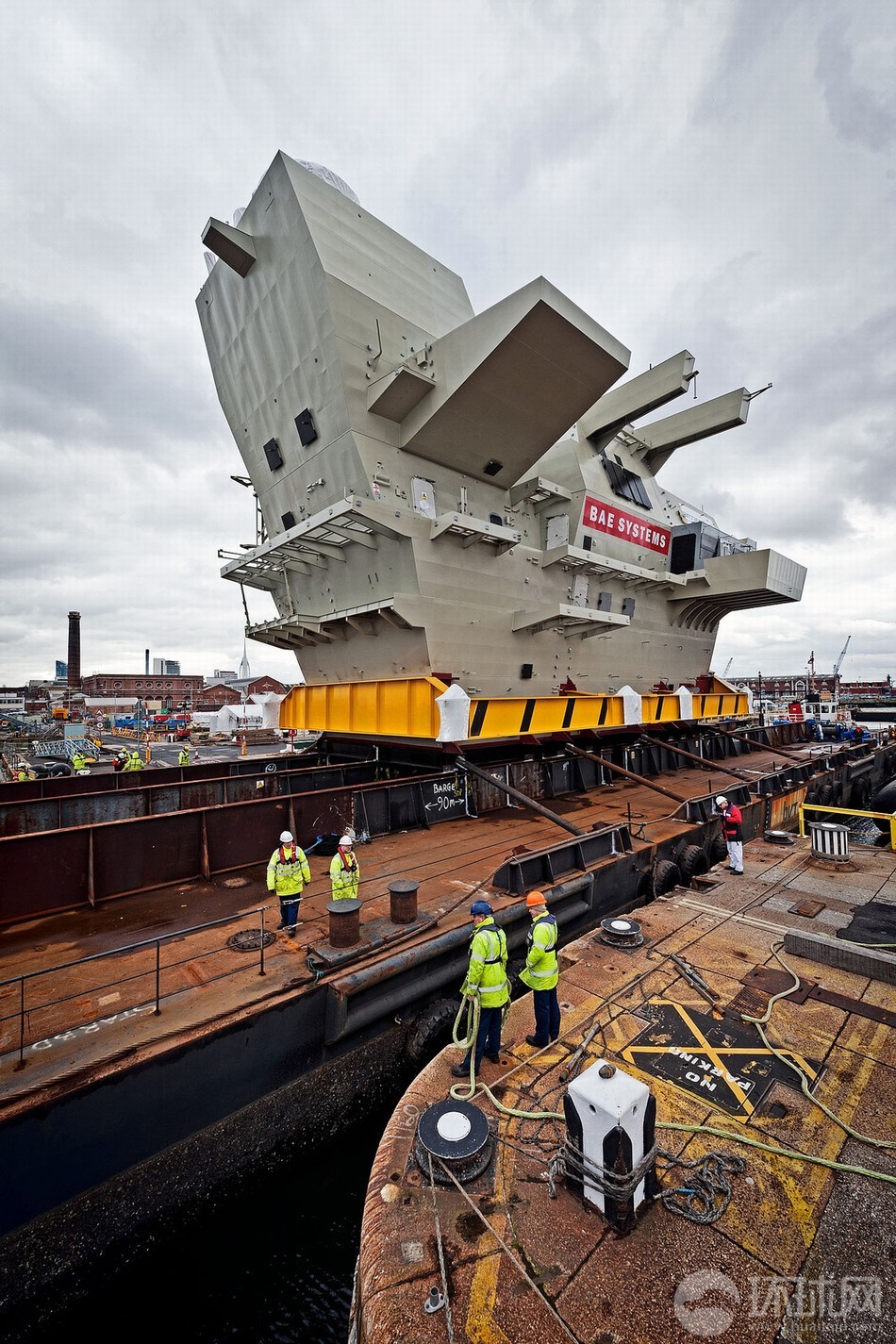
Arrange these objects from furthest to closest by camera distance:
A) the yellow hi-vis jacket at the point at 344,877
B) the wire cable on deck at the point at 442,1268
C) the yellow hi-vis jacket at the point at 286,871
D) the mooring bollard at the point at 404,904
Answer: the yellow hi-vis jacket at the point at 344,877 → the mooring bollard at the point at 404,904 → the yellow hi-vis jacket at the point at 286,871 → the wire cable on deck at the point at 442,1268

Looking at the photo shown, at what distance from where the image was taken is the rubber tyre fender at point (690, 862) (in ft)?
32.3

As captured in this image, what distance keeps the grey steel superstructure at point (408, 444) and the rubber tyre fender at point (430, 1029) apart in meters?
6.53

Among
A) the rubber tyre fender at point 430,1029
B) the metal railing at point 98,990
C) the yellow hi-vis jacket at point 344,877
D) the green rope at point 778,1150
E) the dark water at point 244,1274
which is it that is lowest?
the dark water at point 244,1274

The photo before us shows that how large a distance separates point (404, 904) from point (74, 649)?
92.9 metres

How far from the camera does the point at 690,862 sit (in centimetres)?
991

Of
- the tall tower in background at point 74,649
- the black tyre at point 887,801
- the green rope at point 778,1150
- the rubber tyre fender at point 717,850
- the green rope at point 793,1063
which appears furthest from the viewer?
the tall tower in background at point 74,649

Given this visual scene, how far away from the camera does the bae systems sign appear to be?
1444 cm

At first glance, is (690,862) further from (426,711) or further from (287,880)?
(287,880)

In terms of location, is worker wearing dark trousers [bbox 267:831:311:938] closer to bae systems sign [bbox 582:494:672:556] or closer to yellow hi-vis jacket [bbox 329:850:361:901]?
yellow hi-vis jacket [bbox 329:850:361:901]

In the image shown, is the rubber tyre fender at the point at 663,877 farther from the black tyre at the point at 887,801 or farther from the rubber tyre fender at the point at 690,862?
the black tyre at the point at 887,801

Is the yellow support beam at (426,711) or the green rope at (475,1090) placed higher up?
the yellow support beam at (426,711)

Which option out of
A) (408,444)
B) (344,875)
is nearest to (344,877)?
(344,875)

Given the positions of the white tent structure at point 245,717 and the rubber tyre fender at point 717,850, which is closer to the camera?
the rubber tyre fender at point 717,850

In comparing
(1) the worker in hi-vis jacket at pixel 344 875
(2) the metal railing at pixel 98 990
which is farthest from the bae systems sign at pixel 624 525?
(2) the metal railing at pixel 98 990
